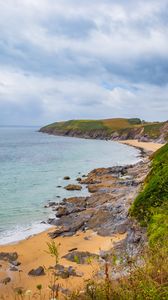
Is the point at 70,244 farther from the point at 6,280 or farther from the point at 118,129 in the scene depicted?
the point at 118,129

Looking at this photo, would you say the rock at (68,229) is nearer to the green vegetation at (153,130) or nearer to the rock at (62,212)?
the rock at (62,212)

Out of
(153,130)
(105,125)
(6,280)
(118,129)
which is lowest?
(6,280)

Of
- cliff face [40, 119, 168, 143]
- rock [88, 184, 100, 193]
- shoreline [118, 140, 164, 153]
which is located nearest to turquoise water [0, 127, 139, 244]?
rock [88, 184, 100, 193]

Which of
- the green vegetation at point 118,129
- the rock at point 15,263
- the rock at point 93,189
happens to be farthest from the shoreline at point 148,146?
the rock at point 15,263

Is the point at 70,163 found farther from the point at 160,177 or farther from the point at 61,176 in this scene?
the point at 160,177

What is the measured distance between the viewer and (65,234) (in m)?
22.4

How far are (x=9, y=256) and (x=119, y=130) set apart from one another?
142710 millimetres

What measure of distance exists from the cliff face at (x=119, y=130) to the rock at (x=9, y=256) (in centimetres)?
10199

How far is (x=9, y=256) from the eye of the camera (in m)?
18.7

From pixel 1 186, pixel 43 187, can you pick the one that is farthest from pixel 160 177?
pixel 1 186

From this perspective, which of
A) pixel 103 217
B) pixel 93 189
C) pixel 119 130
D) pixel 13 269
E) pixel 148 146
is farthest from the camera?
pixel 119 130

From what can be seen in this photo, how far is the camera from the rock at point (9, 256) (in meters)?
18.4

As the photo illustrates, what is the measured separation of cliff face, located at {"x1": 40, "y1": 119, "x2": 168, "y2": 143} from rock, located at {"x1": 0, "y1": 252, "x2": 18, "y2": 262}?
102m

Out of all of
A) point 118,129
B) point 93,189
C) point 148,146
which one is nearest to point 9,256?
point 93,189
